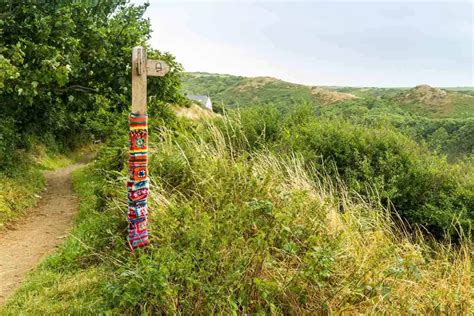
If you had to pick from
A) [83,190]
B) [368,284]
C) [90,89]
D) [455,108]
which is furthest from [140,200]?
[455,108]

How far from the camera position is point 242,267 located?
3.15 meters

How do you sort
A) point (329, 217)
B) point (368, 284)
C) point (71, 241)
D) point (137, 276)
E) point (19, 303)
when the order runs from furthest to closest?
point (71, 241)
point (329, 217)
point (19, 303)
point (368, 284)
point (137, 276)

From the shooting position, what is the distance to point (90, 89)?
9.98m

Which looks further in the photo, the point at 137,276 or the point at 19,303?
the point at 19,303

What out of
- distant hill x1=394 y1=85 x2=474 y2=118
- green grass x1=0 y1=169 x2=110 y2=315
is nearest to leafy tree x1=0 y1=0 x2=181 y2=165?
green grass x1=0 y1=169 x2=110 y2=315

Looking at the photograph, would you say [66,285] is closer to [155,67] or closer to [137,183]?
[137,183]

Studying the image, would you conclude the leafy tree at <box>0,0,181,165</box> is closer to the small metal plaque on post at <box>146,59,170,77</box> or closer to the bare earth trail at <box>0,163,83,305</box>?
the bare earth trail at <box>0,163,83,305</box>

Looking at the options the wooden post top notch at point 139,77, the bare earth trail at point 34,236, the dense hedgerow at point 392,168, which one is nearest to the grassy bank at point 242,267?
the bare earth trail at point 34,236

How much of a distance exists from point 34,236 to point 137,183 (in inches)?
146

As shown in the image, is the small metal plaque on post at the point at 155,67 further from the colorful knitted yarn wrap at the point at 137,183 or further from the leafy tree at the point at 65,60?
the leafy tree at the point at 65,60

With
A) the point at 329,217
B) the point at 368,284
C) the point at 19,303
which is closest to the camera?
the point at 368,284

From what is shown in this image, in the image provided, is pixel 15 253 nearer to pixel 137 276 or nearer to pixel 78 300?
pixel 78 300

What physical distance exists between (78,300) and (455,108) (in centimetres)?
5226

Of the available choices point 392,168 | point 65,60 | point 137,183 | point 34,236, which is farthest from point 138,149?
point 392,168
